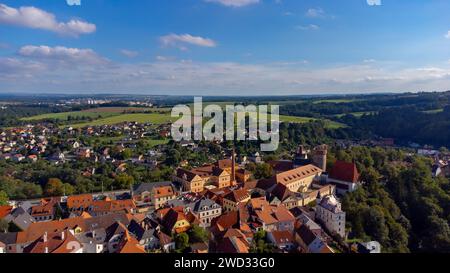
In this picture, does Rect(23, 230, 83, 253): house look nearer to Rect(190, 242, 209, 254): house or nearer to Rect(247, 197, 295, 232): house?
Rect(190, 242, 209, 254): house

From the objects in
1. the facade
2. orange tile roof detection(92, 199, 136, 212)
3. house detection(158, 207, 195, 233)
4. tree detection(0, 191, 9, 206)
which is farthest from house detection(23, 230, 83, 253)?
the facade

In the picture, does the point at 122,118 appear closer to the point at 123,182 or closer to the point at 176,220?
the point at 123,182

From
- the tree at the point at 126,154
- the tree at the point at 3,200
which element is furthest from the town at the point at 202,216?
the tree at the point at 126,154

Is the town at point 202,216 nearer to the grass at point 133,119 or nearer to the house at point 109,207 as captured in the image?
the house at point 109,207

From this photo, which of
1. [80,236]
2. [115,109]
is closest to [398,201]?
[80,236]

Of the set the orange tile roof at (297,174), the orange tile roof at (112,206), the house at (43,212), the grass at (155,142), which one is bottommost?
the house at (43,212)
